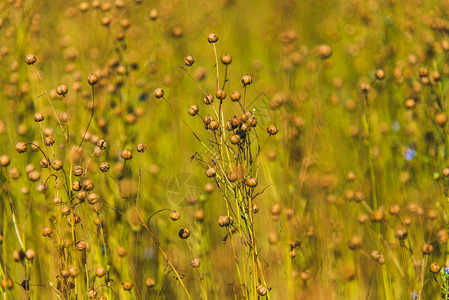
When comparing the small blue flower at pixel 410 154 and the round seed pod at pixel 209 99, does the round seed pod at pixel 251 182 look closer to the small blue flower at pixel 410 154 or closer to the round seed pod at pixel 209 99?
the round seed pod at pixel 209 99

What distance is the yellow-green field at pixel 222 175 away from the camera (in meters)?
1.19

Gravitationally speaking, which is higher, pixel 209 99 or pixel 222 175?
pixel 209 99

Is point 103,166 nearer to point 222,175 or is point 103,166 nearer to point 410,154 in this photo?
point 222,175

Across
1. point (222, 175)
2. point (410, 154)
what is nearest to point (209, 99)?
point (222, 175)

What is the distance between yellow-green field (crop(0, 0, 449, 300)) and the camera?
1186 mm

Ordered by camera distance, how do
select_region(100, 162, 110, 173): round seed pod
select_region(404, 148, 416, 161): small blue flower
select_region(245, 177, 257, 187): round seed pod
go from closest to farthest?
select_region(245, 177, 257, 187): round seed pod, select_region(100, 162, 110, 173): round seed pod, select_region(404, 148, 416, 161): small blue flower

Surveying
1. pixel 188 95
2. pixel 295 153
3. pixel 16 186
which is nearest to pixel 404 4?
pixel 188 95

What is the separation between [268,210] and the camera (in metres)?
1.79

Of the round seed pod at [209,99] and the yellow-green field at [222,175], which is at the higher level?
the round seed pod at [209,99]

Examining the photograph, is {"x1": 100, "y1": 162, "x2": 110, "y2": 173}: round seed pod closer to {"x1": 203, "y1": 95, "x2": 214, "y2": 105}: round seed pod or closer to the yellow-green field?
the yellow-green field

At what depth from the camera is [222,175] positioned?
1.18m

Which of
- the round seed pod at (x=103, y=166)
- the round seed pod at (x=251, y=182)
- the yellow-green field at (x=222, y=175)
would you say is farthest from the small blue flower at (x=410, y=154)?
the round seed pod at (x=103, y=166)

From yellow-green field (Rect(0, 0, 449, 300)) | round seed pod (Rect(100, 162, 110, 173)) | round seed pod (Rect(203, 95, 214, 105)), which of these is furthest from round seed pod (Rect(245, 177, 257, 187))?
round seed pod (Rect(100, 162, 110, 173))

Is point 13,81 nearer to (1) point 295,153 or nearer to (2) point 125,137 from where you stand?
(2) point 125,137
